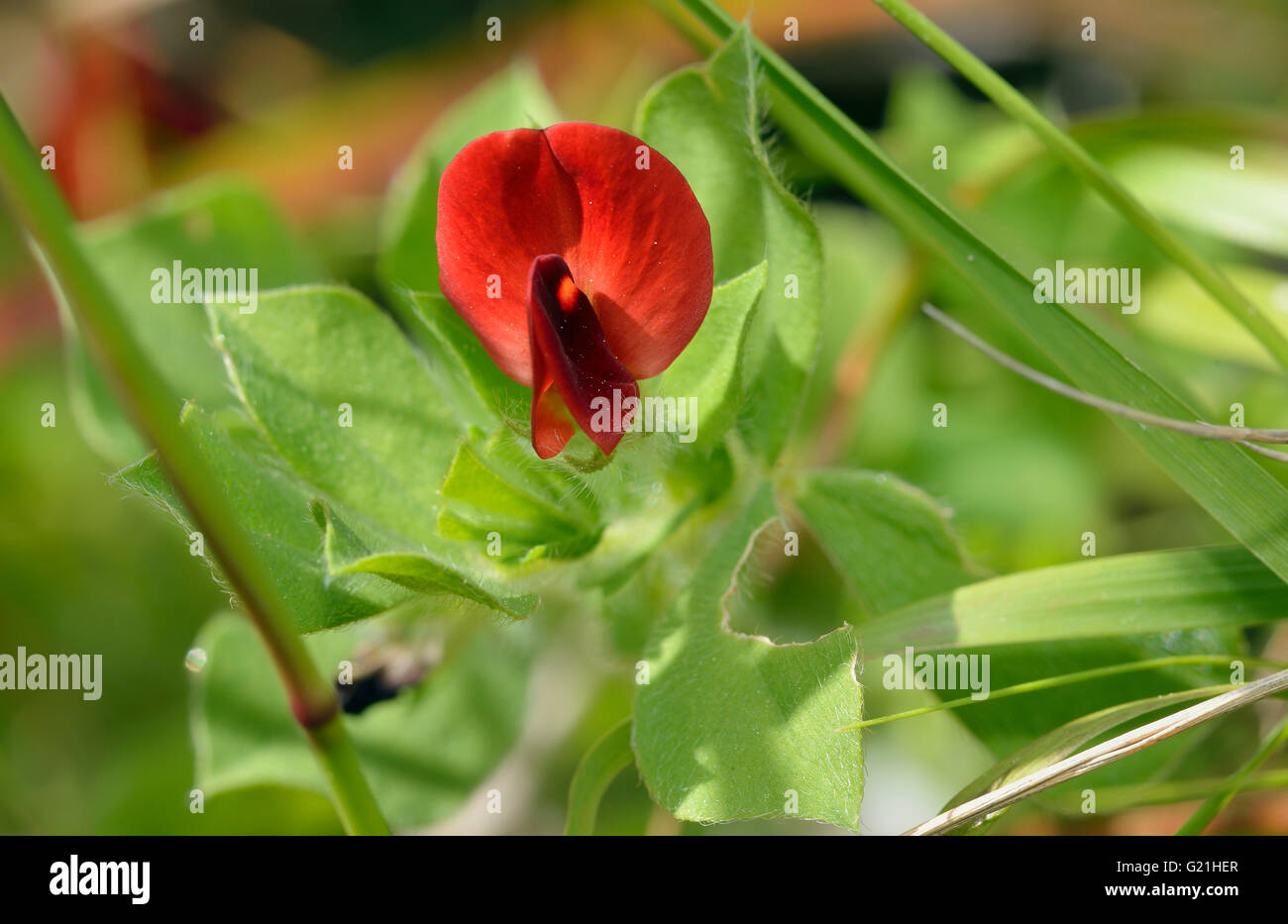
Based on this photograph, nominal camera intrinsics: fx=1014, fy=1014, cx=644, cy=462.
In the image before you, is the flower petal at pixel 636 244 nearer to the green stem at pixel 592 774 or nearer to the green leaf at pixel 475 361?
the green leaf at pixel 475 361

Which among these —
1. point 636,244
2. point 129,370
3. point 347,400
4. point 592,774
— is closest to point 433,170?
point 347,400

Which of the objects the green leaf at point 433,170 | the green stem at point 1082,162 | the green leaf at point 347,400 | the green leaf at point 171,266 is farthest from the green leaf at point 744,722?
the green leaf at point 171,266

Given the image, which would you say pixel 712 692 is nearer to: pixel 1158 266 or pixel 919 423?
pixel 919 423

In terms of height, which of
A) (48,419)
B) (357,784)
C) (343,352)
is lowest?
(357,784)

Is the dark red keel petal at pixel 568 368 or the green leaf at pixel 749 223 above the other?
the green leaf at pixel 749 223
